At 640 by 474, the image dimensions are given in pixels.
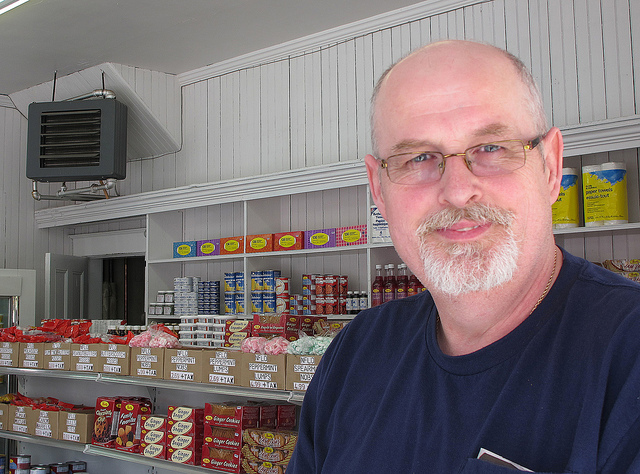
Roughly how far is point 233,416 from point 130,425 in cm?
89

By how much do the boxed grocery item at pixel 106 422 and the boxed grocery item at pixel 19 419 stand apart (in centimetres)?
70

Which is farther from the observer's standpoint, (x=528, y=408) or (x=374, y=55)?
(x=374, y=55)

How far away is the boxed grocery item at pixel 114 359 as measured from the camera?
142 inches

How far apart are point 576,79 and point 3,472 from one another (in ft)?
16.9

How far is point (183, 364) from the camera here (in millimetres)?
3316

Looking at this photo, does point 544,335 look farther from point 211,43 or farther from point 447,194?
point 211,43

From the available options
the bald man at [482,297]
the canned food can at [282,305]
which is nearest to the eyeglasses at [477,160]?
the bald man at [482,297]

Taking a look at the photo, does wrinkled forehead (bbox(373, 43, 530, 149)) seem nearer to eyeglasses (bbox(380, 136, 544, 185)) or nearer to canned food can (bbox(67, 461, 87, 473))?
eyeglasses (bbox(380, 136, 544, 185))

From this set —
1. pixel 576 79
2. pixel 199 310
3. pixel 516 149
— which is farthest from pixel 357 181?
pixel 516 149

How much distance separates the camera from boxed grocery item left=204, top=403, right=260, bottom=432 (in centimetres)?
308

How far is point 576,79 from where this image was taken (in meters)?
4.54

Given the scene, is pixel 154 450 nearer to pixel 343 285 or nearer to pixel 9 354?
pixel 9 354

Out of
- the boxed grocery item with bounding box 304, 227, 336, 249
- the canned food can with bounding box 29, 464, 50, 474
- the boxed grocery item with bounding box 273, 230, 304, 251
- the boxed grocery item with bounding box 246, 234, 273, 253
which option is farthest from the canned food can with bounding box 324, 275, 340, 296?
the canned food can with bounding box 29, 464, 50, 474

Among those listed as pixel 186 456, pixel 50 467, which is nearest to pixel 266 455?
pixel 186 456
